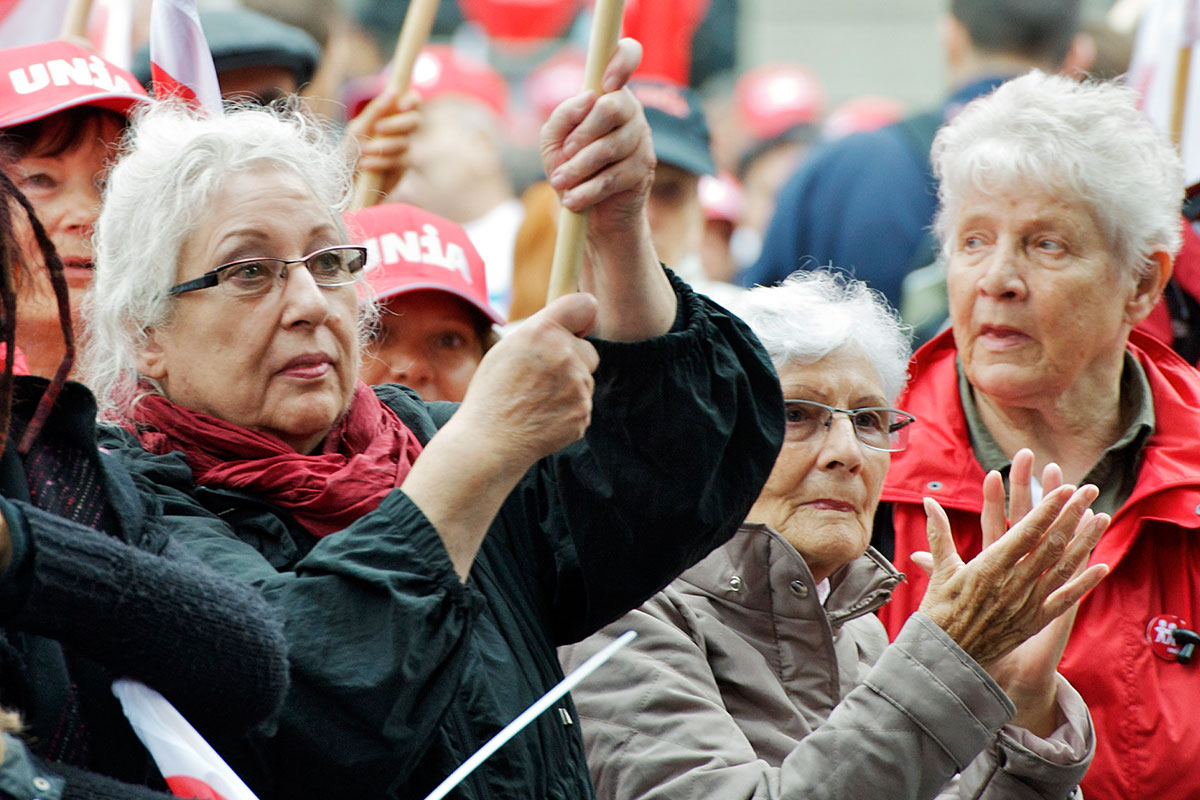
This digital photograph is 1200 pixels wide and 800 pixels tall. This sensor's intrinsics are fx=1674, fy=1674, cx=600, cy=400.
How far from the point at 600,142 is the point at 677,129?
339 cm

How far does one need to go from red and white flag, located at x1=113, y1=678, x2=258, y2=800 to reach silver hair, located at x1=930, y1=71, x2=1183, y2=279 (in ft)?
7.29

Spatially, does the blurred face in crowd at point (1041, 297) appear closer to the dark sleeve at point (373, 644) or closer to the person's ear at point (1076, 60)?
the person's ear at point (1076, 60)

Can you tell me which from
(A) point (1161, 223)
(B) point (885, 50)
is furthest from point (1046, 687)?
(B) point (885, 50)

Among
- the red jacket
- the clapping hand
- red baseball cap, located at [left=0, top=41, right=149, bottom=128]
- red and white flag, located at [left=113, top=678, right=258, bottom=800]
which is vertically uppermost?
red baseball cap, located at [left=0, top=41, right=149, bottom=128]

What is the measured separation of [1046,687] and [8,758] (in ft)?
5.79

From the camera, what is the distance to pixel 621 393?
2.13 metres

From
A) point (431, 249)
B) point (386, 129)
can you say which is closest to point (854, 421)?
point (431, 249)

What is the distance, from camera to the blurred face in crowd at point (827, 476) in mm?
2871

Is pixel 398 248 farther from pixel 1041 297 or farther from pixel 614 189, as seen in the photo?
pixel 614 189

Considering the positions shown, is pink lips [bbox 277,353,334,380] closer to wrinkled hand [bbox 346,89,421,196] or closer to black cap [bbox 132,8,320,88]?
wrinkled hand [bbox 346,89,421,196]

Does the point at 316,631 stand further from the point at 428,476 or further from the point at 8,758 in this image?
the point at 8,758

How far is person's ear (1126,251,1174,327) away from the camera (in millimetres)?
3430

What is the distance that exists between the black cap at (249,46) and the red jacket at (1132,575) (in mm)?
1839

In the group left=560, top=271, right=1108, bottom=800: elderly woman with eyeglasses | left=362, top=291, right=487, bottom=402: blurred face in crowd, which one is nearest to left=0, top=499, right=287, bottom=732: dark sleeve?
left=560, top=271, right=1108, bottom=800: elderly woman with eyeglasses
